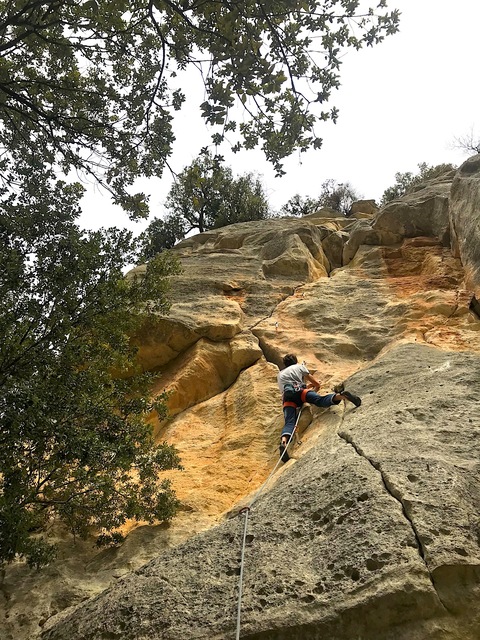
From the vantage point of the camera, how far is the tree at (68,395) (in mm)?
5652

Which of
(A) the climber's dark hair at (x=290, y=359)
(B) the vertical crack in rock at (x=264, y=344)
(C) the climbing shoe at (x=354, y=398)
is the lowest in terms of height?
(C) the climbing shoe at (x=354, y=398)

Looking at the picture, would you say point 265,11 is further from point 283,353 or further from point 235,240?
point 235,240

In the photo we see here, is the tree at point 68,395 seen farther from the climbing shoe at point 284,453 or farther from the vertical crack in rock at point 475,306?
the vertical crack in rock at point 475,306

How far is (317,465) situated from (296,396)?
2470 millimetres

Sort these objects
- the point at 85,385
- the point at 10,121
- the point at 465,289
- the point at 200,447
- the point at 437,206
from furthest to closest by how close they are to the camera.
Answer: the point at 437,206 → the point at 465,289 → the point at 10,121 → the point at 200,447 → the point at 85,385

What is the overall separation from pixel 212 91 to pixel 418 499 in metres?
6.24

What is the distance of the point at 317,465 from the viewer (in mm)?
5656

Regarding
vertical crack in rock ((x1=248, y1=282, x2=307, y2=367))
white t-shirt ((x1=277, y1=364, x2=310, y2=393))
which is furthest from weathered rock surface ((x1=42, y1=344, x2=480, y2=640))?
vertical crack in rock ((x1=248, y1=282, x2=307, y2=367))

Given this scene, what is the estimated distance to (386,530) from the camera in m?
4.22

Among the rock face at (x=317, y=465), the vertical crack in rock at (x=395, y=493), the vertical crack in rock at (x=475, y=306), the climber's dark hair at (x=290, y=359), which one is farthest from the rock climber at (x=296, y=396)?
the vertical crack in rock at (x=475, y=306)

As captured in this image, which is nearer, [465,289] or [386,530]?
[386,530]

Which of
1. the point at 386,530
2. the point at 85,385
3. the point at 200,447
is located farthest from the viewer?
the point at 200,447

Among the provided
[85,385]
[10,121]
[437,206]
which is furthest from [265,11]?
[437,206]

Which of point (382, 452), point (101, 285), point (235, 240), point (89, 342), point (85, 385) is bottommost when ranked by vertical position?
point (382, 452)
